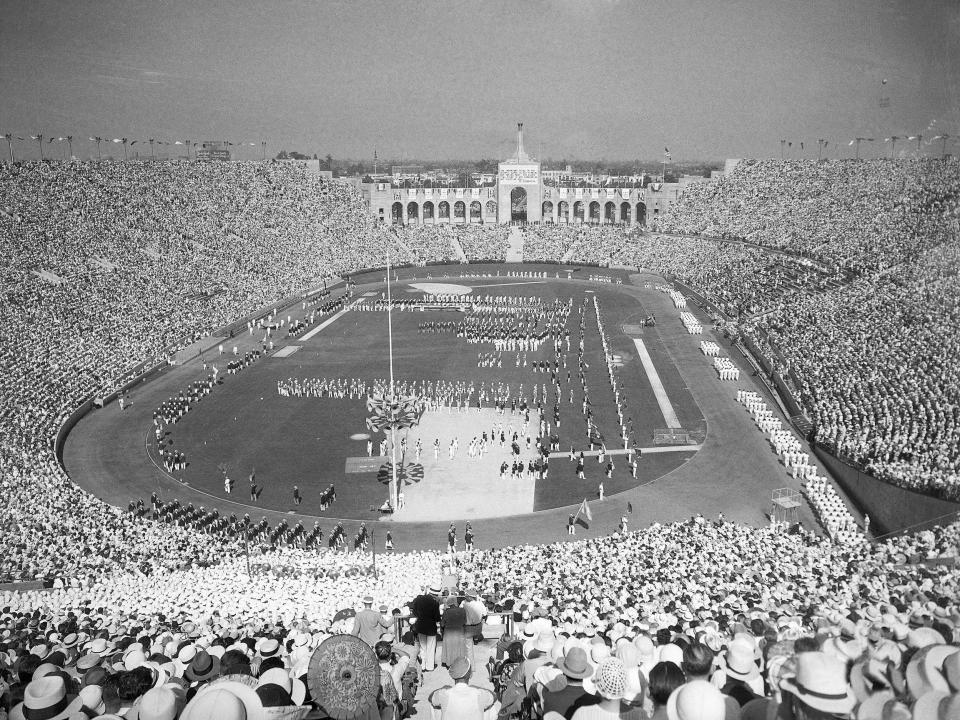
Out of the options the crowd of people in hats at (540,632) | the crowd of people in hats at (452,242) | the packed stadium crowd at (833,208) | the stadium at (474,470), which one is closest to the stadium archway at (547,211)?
the crowd of people in hats at (452,242)

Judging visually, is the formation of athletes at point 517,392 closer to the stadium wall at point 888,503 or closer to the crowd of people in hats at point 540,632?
the stadium wall at point 888,503

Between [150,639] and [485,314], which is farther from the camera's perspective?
[485,314]

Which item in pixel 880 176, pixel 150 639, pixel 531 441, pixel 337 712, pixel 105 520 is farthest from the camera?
pixel 880 176

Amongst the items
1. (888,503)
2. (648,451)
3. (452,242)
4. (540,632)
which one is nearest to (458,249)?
(452,242)

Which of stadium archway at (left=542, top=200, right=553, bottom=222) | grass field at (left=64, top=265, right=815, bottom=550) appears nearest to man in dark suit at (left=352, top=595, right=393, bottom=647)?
grass field at (left=64, top=265, right=815, bottom=550)

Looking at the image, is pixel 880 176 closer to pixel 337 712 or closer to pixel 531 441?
pixel 531 441

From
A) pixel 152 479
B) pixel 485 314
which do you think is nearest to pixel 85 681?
pixel 152 479

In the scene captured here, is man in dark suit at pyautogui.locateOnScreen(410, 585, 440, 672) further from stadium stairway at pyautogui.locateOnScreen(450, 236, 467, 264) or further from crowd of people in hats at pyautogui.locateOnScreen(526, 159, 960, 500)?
stadium stairway at pyautogui.locateOnScreen(450, 236, 467, 264)

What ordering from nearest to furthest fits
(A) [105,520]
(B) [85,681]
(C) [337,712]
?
(C) [337,712] → (B) [85,681] → (A) [105,520]

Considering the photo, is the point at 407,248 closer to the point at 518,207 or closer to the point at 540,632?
the point at 518,207
